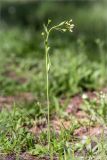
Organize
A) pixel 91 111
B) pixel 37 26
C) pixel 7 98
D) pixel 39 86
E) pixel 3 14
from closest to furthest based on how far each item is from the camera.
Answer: pixel 91 111, pixel 7 98, pixel 39 86, pixel 37 26, pixel 3 14

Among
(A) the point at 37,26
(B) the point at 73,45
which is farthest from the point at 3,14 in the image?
(B) the point at 73,45

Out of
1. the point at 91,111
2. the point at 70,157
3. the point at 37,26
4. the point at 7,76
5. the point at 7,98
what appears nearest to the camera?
the point at 70,157

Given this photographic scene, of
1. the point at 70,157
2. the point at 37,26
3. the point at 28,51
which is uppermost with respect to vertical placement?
the point at 37,26

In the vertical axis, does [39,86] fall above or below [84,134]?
above

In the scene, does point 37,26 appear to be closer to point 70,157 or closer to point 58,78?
point 58,78

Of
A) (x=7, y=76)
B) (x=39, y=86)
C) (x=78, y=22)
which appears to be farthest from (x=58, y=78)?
(x=78, y=22)

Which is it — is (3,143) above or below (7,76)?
below

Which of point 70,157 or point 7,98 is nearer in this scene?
point 70,157

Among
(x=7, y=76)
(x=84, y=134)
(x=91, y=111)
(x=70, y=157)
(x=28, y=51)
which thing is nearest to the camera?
(x=70, y=157)

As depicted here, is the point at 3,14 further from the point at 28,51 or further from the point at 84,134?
the point at 84,134
